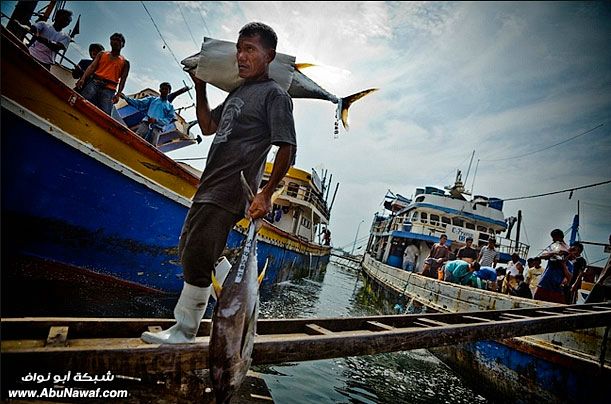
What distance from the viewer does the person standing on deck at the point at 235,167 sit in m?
2.10

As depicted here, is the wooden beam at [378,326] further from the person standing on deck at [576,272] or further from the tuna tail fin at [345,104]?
the person standing on deck at [576,272]

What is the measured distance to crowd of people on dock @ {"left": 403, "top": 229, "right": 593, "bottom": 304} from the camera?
265 inches

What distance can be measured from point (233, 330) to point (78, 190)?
3739 millimetres

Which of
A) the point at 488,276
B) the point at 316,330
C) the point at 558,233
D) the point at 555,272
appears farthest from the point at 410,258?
the point at 316,330

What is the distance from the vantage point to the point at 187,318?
2084 mm

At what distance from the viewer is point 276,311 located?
778 centimetres

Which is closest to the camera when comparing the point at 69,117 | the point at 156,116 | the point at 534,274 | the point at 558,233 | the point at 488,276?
the point at 69,117

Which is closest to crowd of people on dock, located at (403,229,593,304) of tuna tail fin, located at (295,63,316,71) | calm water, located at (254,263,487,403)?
calm water, located at (254,263,487,403)

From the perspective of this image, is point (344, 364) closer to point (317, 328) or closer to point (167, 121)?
point (317, 328)

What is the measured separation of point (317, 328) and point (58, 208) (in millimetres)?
3659

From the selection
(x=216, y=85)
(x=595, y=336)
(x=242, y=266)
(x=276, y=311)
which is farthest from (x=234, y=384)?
(x=276, y=311)

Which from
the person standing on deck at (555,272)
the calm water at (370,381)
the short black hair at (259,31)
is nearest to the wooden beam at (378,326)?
the calm water at (370,381)

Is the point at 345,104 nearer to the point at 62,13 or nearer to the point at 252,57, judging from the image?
the point at 252,57

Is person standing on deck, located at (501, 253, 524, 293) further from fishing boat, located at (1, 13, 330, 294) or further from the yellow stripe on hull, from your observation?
the yellow stripe on hull
